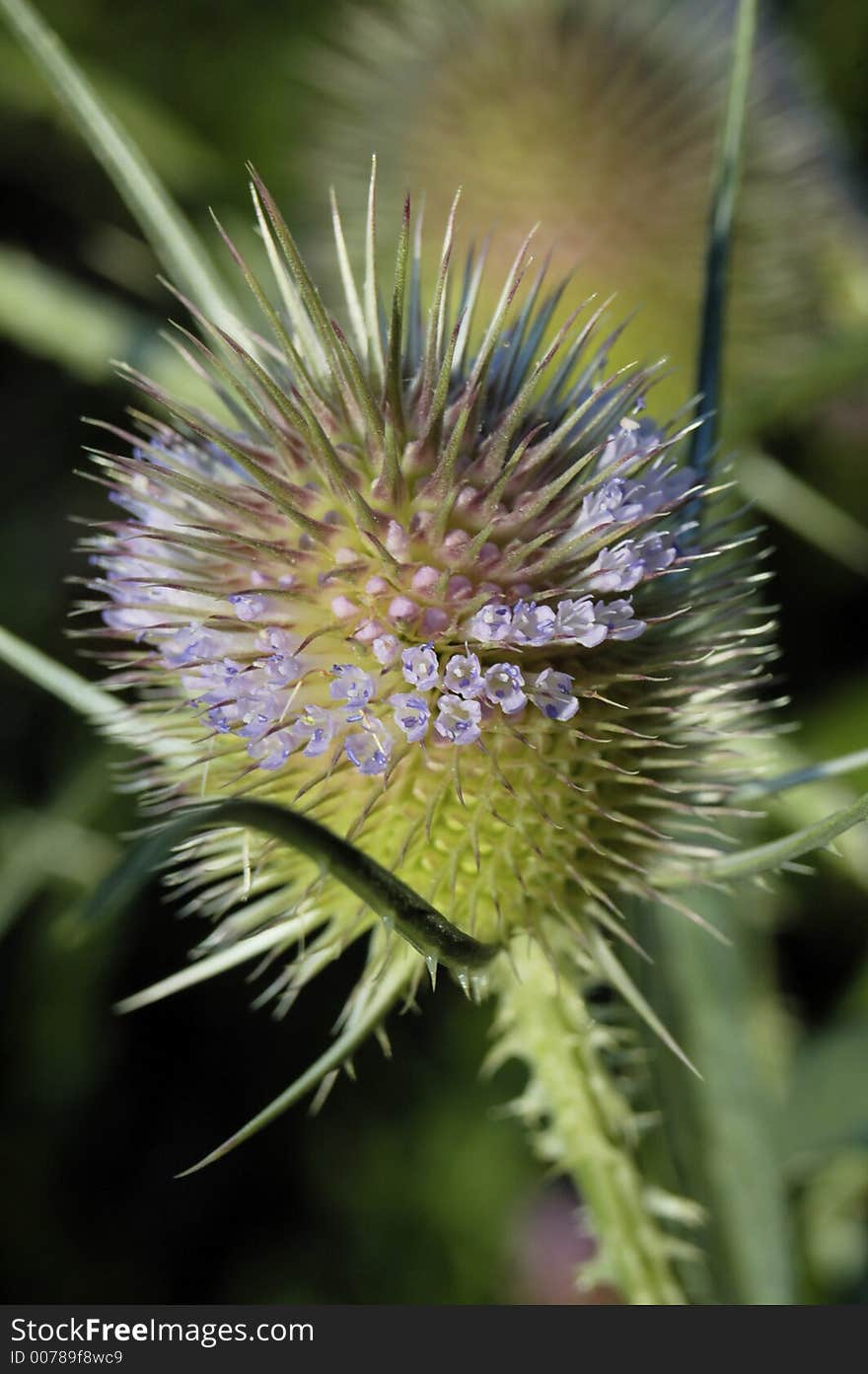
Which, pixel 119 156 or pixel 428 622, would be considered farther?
pixel 119 156

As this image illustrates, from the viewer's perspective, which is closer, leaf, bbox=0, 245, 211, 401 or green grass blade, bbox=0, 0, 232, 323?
green grass blade, bbox=0, 0, 232, 323

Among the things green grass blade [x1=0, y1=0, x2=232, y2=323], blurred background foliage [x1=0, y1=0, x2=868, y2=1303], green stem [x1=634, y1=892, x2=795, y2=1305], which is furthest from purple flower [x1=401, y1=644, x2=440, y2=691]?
blurred background foliage [x1=0, y1=0, x2=868, y2=1303]

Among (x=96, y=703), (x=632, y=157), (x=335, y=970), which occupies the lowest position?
(x=335, y=970)

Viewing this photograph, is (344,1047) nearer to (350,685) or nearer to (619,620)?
(350,685)

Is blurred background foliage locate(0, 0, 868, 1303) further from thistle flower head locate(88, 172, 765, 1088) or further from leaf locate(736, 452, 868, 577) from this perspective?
thistle flower head locate(88, 172, 765, 1088)

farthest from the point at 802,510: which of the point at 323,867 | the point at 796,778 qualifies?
the point at 323,867

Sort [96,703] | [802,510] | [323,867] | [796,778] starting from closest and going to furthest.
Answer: [323,867]
[796,778]
[96,703]
[802,510]
